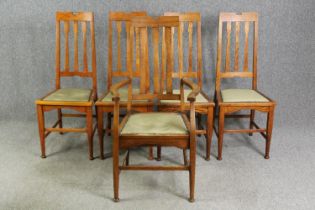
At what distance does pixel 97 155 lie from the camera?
2750 millimetres

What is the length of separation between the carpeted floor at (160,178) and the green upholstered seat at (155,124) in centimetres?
43

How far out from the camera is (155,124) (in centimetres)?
214

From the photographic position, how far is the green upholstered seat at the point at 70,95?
2598 millimetres

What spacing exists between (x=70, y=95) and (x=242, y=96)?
1.32 meters

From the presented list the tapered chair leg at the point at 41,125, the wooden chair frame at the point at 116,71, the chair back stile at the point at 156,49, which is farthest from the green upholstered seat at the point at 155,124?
the tapered chair leg at the point at 41,125

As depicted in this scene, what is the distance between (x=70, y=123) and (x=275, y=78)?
2004 millimetres

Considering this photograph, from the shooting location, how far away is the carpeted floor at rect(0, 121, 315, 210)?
2.09m

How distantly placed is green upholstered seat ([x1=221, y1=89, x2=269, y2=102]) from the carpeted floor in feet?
1.52

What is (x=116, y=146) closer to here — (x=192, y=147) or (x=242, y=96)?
(x=192, y=147)

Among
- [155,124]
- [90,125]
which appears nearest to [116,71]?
[90,125]

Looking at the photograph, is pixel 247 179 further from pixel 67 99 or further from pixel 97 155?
pixel 67 99

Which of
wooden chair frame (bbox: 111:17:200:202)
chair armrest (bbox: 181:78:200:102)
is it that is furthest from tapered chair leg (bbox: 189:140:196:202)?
chair armrest (bbox: 181:78:200:102)

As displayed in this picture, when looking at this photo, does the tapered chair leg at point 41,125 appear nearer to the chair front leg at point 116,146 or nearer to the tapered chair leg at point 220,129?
the chair front leg at point 116,146

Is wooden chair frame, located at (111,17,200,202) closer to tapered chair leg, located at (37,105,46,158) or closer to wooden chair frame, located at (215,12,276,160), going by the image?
wooden chair frame, located at (215,12,276,160)
